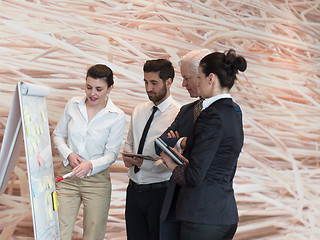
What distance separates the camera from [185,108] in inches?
91.8

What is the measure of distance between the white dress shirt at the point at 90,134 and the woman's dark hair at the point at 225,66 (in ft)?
3.33

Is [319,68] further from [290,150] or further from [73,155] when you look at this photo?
[73,155]

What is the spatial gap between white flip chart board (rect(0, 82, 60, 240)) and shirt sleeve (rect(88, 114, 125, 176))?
36cm

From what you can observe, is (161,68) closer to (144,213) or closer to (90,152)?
(90,152)

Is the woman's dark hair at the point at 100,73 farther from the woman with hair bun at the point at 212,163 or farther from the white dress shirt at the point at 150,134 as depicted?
the woman with hair bun at the point at 212,163

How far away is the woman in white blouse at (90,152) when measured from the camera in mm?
2613

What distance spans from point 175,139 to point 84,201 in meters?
0.89

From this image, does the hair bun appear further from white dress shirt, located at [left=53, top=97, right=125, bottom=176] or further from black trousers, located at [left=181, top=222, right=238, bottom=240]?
white dress shirt, located at [left=53, top=97, right=125, bottom=176]

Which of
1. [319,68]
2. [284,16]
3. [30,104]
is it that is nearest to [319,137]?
[319,68]

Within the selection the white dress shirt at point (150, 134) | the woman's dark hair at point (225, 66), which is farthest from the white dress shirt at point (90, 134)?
the woman's dark hair at point (225, 66)

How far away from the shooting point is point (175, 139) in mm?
2117

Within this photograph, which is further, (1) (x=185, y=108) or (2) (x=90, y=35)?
(2) (x=90, y=35)

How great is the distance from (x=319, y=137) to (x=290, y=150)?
37 centimetres

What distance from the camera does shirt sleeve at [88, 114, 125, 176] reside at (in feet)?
8.37
